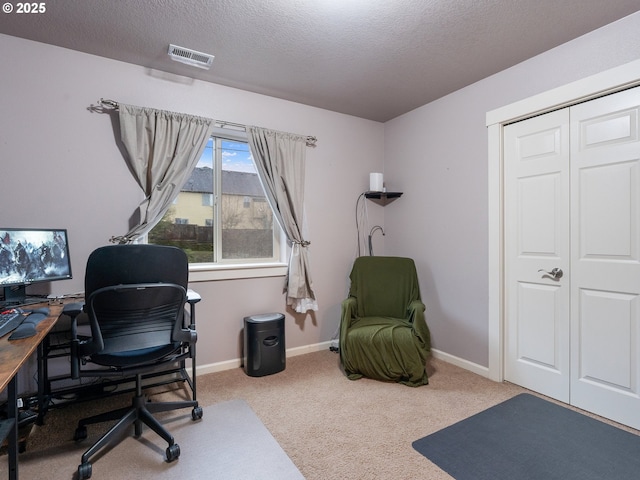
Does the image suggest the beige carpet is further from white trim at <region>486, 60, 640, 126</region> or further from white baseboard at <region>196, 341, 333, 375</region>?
white trim at <region>486, 60, 640, 126</region>

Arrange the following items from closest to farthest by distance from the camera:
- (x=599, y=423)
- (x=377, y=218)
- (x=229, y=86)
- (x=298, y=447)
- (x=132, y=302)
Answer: (x=132, y=302)
(x=298, y=447)
(x=599, y=423)
(x=229, y=86)
(x=377, y=218)

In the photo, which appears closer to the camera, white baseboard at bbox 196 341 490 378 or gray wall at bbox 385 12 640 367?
gray wall at bbox 385 12 640 367

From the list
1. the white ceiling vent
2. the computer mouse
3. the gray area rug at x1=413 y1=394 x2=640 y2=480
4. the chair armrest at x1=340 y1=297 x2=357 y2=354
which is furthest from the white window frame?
the gray area rug at x1=413 y1=394 x2=640 y2=480

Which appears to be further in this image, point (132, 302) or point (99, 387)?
point (99, 387)

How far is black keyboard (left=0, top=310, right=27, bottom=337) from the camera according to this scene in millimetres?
1422

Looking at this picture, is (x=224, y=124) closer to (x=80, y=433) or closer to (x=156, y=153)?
(x=156, y=153)

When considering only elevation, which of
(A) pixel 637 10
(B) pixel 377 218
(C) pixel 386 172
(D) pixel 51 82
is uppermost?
(A) pixel 637 10

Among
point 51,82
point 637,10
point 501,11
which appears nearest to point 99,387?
point 51,82

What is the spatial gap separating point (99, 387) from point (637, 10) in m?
4.21

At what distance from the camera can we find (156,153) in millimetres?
2516

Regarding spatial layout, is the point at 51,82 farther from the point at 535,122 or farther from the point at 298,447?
the point at 535,122

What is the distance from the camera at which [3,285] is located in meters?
→ 1.85

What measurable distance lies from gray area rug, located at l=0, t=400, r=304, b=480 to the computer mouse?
76 centimetres

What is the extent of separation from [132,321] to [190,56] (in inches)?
74.1
